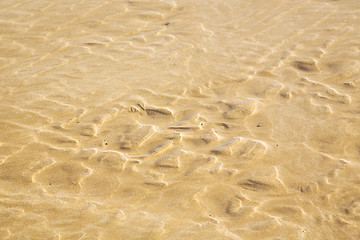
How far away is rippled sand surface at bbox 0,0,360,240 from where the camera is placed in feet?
9.13

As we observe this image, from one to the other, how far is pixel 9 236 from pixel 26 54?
3100mm

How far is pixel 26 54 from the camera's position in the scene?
5137 millimetres

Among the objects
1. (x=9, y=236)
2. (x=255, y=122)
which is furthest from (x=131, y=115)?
(x=9, y=236)

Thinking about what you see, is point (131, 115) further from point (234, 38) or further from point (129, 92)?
point (234, 38)

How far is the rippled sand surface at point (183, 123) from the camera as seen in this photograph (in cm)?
278

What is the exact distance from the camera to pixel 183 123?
3779 mm

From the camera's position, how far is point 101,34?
5562 millimetres

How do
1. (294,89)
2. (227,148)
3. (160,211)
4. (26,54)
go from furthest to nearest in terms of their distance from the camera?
(26,54) → (294,89) → (227,148) → (160,211)

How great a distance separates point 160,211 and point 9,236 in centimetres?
102

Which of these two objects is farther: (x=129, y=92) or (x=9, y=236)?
(x=129, y=92)

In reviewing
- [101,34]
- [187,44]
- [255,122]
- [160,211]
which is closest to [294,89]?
[255,122]

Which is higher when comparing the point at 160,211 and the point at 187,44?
the point at 187,44

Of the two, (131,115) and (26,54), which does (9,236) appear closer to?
(131,115)

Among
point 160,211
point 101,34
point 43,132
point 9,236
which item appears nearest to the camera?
point 9,236
